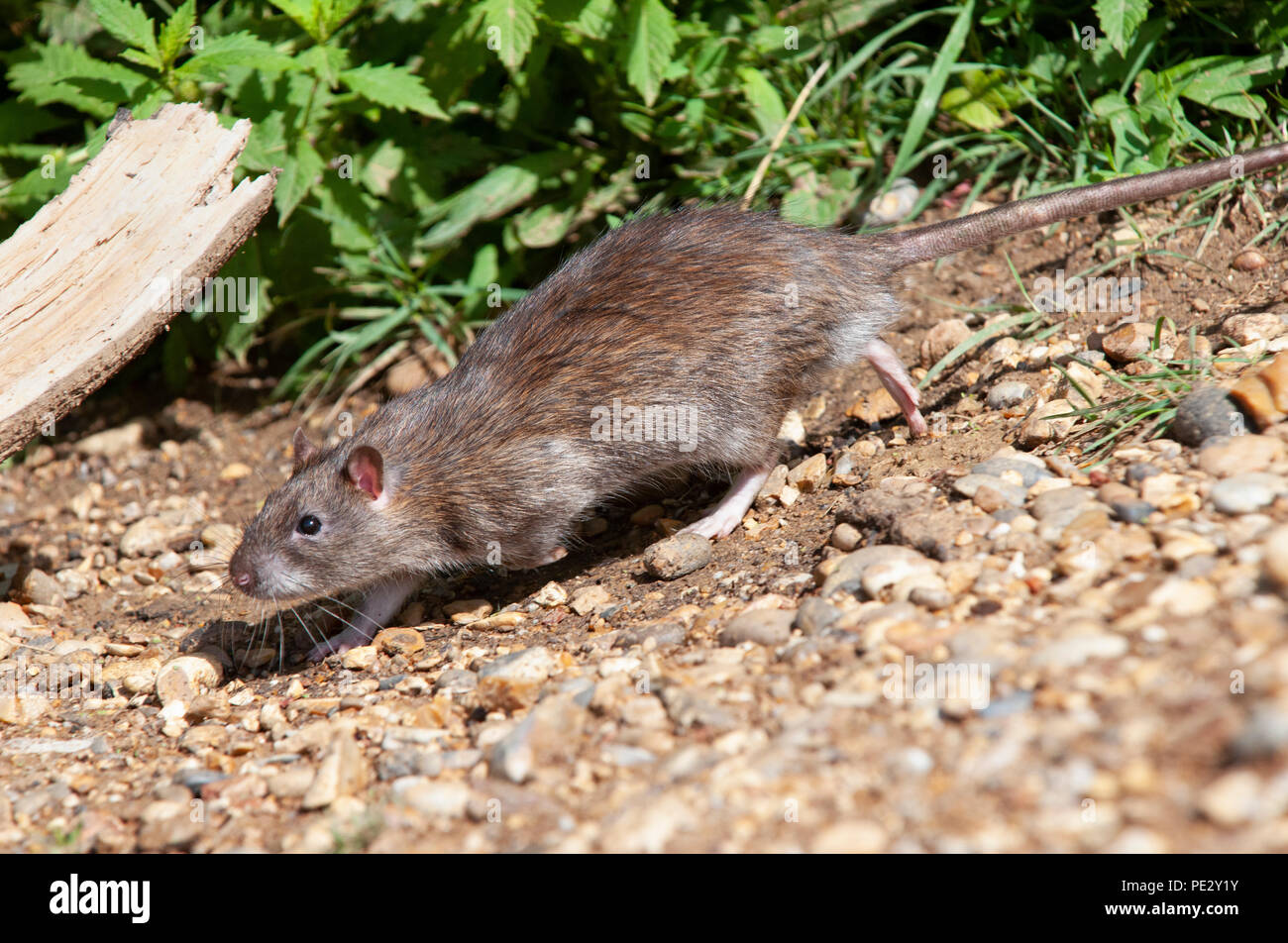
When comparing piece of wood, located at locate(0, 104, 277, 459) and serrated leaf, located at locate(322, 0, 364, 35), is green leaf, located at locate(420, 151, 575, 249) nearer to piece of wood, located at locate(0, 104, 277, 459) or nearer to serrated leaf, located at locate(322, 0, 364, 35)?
serrated leaf, located at locate(322, 0, 364, 35)

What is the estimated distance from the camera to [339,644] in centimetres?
470

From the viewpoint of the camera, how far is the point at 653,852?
248 cm

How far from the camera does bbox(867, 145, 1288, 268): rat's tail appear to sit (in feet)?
14.3

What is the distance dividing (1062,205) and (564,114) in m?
2.77

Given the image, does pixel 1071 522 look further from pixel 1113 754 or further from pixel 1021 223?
pixel 1021 223

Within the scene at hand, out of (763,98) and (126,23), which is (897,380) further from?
(126,23)

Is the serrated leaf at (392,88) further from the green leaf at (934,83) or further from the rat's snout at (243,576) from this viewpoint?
the green leaf at (934,83)

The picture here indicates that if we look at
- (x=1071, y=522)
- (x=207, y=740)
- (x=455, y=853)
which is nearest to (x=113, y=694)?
(x=207, y=740)

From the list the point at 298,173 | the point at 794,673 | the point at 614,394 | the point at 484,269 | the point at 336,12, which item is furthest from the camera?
the point at 484,269

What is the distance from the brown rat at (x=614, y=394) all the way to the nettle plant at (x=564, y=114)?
0.78 meters

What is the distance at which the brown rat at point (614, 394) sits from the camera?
4.45 metres
